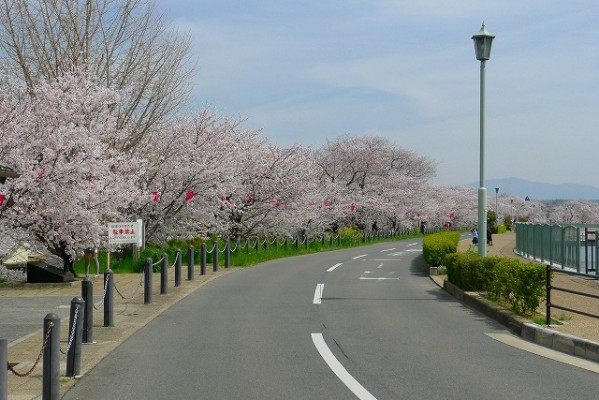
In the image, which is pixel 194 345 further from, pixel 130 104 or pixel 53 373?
pixel 130 104

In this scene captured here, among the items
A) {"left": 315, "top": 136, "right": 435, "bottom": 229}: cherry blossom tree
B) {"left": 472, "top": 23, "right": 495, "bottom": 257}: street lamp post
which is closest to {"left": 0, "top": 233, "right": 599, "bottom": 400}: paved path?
{"left": 472, "top": 23, "right": 495, "bottom": 257}: street lamp post

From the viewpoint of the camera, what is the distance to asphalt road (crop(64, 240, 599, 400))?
7.57 meters

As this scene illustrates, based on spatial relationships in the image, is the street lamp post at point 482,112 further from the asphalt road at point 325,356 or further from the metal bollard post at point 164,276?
the metal bollard post at point 164,276

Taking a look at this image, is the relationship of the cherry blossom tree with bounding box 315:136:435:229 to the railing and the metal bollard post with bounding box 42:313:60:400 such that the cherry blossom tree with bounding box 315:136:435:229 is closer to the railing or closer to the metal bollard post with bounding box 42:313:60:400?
the railing

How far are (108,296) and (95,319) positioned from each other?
1.33 m

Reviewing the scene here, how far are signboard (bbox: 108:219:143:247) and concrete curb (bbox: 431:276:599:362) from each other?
8.82 meters

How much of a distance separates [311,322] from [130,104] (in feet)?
50.3

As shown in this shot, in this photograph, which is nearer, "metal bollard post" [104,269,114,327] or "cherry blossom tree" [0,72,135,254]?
"metal bollard post" [104,269,114,327]

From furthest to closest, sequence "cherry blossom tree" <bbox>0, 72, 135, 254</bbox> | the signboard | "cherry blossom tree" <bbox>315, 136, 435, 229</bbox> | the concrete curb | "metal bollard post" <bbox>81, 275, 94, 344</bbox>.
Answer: "cherry blossom tree" <bbox>315, 136, 435, 229</bbox> → the signboard → "cherry blossom tree" <bbox>0, 72, 135, 254</bbox> → "metal bollard post" <bbox>81, 275, 94, 344</bbox> → the concrete curb

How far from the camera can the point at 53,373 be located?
22.7 feet

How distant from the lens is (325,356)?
953 cm

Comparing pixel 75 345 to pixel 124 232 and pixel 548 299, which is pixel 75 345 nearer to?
pixel 548 299

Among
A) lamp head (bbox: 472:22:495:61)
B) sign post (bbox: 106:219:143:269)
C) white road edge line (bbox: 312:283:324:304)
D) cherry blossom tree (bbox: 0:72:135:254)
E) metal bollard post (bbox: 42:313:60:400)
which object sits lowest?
white road edge line (bbox: 312:283:324:304)

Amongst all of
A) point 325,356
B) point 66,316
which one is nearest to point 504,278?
point 325,356
